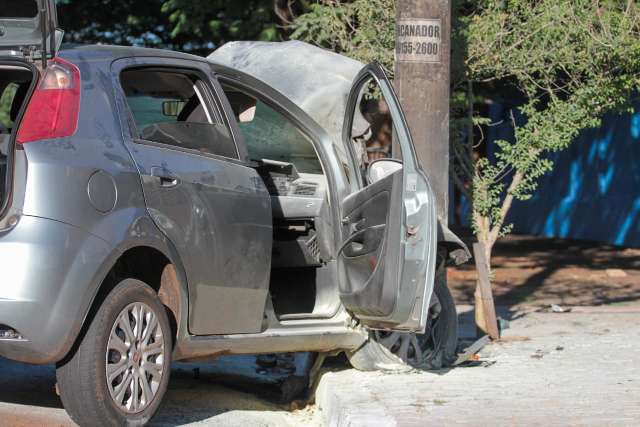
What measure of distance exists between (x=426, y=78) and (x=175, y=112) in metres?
1.96

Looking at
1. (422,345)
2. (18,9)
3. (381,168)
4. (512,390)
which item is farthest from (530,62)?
(18,9)

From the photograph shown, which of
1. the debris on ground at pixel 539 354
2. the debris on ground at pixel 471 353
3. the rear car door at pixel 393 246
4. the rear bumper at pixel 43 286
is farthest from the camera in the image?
the debris on ground at pixel 539 354

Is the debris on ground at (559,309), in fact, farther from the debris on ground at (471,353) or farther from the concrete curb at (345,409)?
the concrete curb at (345,409)

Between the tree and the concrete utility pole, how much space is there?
3.66 ft

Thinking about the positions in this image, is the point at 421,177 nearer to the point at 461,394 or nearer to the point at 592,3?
the point at 461,394

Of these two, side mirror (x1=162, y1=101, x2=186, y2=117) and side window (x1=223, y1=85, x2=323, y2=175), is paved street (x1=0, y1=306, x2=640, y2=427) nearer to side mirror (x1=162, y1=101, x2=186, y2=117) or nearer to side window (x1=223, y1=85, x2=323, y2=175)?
side window (x1=223, y1=85, x2=323, y2=175)

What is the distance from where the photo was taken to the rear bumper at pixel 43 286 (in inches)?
199

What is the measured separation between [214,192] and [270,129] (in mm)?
1391

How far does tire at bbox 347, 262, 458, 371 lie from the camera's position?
7.18 meters

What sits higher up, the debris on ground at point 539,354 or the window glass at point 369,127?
the window glass at point 369,127

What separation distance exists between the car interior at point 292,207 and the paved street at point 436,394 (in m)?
0.54

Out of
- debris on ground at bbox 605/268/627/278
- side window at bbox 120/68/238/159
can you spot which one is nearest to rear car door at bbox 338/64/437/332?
side window at bbox 120/68/238/159

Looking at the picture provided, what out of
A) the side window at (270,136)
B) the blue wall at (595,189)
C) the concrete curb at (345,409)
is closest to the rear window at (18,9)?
the side window at (270,136)

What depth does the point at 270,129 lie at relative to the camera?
739 cm
